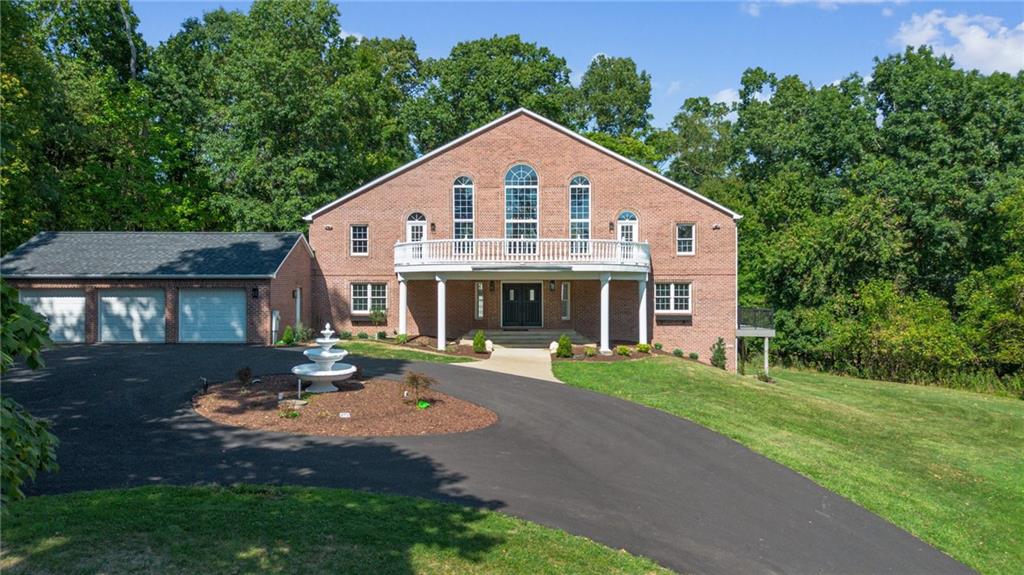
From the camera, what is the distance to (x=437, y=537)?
23.9 feet

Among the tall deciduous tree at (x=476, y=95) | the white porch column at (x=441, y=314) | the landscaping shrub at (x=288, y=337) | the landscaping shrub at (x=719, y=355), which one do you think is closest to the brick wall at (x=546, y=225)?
the landscaping shrub at (x=719, y=355)

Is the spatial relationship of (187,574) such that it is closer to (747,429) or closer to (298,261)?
(747,429)

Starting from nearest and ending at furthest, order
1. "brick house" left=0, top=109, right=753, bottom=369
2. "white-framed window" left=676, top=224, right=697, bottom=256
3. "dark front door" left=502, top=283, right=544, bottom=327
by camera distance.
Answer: "brick house" left=0, top=109, right=753, bottom=369, "white-framed window" left=676, top=224, right=697, bottom=256, "dark front door" left=502, top=283, right=544, bottom=327

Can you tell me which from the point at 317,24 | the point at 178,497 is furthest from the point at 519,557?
the point at 317,24

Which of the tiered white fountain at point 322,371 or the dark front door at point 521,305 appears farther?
the dark front door at point 521,305

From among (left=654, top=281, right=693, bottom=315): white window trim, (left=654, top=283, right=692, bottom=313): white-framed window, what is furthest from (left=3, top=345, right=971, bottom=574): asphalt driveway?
(left=654, top=283, right=692, bottom=313): white-framed window

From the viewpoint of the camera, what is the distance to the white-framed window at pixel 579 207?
27953 mm

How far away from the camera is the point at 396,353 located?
22.7 meters

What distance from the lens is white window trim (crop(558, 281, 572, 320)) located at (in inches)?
1115

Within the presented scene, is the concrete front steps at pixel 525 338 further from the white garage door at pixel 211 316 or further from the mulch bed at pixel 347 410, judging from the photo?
the mulch bed at pixel 347 410

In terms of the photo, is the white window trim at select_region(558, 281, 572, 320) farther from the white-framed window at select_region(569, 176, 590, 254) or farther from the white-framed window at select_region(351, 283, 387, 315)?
the white-framed window at select_region(351, 283, 387, 315)

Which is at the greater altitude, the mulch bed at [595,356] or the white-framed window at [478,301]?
the white-framed window at [478,301]

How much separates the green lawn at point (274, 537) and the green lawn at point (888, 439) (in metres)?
6.06

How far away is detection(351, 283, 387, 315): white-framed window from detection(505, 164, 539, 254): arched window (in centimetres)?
597
